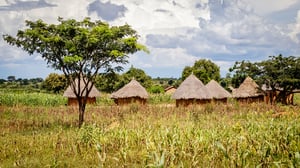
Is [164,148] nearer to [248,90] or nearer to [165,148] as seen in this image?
[165,148]

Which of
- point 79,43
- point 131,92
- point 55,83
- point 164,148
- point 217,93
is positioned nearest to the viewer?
point 164,148

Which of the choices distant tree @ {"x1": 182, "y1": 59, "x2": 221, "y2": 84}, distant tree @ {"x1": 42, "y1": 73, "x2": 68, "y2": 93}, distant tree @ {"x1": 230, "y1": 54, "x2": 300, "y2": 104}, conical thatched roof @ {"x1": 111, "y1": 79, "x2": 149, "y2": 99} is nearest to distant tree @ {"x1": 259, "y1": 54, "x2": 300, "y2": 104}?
distant tree @ {"x1": 230, "y1": 54, "x2": 300, "y2": 104}

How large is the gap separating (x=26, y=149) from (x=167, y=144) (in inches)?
142

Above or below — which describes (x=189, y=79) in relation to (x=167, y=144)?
above

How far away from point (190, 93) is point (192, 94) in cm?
20

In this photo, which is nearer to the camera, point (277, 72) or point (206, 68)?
point (277, 72)

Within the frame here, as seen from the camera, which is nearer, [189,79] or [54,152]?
[54,152]

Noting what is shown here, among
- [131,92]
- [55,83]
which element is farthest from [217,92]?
[55,83]

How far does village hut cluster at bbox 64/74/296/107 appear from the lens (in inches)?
1147

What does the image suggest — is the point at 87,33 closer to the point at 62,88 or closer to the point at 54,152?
the point at 54,152

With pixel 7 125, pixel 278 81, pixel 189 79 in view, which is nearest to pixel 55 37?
Answer: pixel 7 125

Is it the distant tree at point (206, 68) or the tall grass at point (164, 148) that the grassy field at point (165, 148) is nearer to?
the tall grass at point (164, 148)

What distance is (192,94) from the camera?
2886 centimetres

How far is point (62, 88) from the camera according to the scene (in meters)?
54.8
